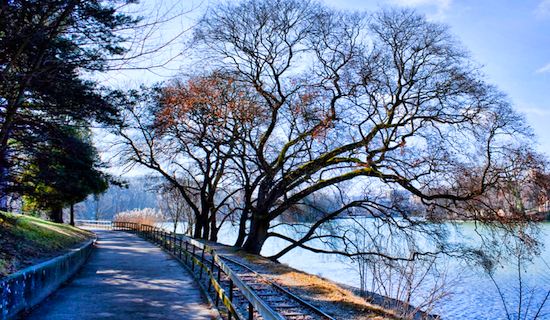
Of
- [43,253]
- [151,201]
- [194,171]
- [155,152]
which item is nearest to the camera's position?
[43,253]

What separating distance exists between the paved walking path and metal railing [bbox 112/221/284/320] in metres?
0.52

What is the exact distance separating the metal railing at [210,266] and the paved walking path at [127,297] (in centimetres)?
52

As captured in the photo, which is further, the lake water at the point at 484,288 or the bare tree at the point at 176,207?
the bare tree at the point at 176,207

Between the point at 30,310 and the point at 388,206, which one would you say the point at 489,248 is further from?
the point at 30,310

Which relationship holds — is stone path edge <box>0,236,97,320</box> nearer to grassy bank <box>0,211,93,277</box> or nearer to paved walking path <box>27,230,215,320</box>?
paved walking path <box>27,230,215,320</box>

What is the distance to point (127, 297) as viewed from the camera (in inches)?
382

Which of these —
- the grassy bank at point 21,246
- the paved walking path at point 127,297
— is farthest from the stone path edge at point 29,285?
the grassy bank at point 21,246

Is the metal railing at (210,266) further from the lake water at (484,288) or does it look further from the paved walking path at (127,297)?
the lake water at (484,288)

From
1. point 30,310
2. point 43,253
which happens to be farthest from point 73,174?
point 30,310

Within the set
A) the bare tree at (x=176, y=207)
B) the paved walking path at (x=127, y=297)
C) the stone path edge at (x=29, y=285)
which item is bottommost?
the paved walking path at (x=127, y=297)

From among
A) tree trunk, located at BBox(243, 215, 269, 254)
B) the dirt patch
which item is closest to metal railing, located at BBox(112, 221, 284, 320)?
the dirt patch

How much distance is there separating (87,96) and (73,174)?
6630mm

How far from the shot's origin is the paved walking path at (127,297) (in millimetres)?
8039

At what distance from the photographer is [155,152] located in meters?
28.1
